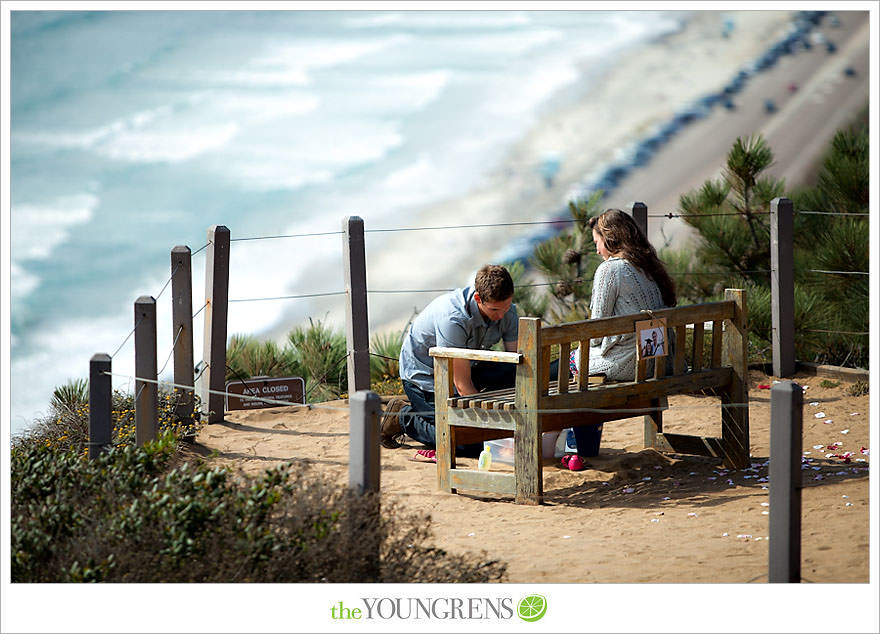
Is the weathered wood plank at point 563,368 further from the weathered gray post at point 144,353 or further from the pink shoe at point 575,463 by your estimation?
the weathered gray post at point 144,353

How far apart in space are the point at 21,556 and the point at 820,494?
2937mm

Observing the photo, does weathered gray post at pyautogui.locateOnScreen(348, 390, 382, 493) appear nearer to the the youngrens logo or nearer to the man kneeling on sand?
the the youngrens logo

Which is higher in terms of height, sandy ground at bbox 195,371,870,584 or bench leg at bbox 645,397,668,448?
bench leg at bbox 645,397,668,448

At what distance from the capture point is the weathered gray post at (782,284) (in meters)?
6.83

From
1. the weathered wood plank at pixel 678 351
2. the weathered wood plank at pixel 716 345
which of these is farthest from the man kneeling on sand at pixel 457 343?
the weathered wood plank at pixel 716 345

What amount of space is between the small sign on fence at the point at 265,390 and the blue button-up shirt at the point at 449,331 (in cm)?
137

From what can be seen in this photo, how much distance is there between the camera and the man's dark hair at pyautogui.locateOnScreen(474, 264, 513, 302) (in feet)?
15.9

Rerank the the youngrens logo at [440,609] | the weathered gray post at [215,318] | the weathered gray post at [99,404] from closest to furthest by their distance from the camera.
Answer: the the youngrens logo at [440,609]
the weathered gray post at [99,404]
the weathered gray post at [215,318]

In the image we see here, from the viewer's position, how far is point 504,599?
3381 millimetres

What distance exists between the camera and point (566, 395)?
4516mm

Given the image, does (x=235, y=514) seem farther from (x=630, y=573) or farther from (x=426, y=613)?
(x=630, y=573)

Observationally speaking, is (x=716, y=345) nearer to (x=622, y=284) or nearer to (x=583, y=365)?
(x=622, y=284)

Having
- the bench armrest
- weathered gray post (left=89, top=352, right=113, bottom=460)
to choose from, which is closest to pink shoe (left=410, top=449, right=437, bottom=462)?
the bench armrest

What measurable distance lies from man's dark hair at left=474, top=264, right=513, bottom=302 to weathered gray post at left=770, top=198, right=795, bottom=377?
261cm
